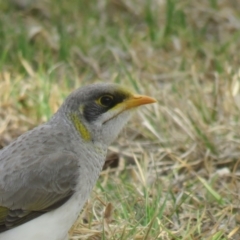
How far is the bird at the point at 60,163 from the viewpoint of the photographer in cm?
520

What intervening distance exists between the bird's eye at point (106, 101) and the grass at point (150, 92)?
0.66 metres

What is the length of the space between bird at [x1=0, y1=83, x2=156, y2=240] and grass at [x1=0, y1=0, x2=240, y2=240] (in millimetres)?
375

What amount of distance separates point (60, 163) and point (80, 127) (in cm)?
33

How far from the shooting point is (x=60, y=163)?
212 inches

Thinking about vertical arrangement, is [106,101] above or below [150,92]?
above

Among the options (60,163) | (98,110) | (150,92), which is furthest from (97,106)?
(150,92)

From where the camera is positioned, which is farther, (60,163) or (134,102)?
(134,102)

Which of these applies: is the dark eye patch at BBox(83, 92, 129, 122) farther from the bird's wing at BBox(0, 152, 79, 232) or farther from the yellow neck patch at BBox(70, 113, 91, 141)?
the bird's wing at BBox(0, 152, 79, 232)

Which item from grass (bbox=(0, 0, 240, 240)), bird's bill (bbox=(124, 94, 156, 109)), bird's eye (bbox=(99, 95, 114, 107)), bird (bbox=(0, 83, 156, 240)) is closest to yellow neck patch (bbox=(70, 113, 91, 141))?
bird (bbox=(0, 83, 156, 240))

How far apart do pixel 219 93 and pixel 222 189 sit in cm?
141

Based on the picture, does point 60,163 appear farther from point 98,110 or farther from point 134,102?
point 134,102

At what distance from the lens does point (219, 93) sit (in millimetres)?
7770

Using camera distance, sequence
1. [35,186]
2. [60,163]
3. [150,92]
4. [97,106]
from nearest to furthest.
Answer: [35,186], [60,163], [97,106], [150,92]

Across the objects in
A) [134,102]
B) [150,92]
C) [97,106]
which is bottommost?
[150,92]
